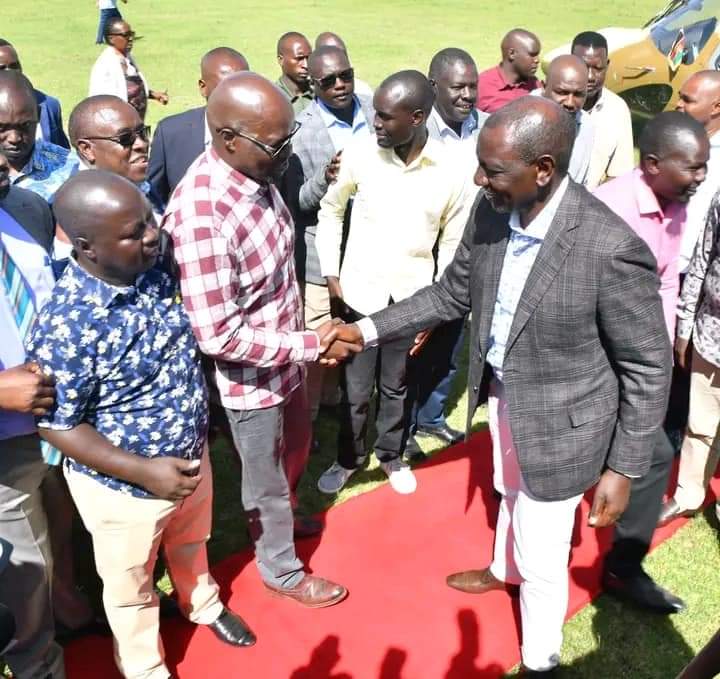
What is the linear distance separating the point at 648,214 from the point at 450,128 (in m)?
1.69

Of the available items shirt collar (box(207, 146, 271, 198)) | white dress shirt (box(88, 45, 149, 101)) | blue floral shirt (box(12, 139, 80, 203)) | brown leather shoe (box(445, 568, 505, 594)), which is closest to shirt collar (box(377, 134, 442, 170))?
shirt collar (box(207, 146, 271, 198))

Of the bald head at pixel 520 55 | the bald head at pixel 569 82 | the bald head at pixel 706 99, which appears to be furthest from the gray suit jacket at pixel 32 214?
the bald head at pixel 520 55

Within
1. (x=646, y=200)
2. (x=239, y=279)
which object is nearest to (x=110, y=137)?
(x=239, y=279)

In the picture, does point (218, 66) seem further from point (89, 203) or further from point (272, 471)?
point (272, 471)

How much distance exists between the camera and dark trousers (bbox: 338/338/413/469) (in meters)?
3.84

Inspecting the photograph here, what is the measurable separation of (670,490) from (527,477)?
2036mm

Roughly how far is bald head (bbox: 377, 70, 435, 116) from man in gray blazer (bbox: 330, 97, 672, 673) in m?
0.95

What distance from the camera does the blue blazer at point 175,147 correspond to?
4039mm

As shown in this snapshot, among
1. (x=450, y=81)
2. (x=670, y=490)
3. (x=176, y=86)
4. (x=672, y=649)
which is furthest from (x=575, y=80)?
(x=176, y=86)

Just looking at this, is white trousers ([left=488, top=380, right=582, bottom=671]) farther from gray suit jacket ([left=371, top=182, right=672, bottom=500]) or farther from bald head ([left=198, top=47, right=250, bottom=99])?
bald head ([left=198, top=47, right=250, bottom=99])

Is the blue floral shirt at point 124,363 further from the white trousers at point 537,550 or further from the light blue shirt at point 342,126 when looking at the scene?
the light blue shirt at point 342,126

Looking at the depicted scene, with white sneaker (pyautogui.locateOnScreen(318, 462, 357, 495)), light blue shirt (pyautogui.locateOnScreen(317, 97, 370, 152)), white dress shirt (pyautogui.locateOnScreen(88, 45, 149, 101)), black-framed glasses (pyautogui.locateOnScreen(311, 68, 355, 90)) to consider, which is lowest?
white sneaker (pyautogui.locateOnScreen(318, 462, 357, 495))

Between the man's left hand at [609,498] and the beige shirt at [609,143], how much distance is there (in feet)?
9.59

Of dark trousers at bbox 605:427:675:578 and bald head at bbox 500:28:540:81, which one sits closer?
dark trousers at bbox 605:427:675:578
